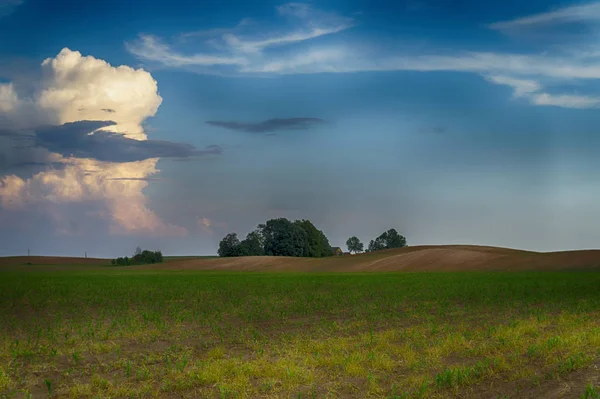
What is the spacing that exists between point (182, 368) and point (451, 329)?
1079 cm

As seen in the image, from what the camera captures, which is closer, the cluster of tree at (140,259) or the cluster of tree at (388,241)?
the cluster of tree at (140,259)

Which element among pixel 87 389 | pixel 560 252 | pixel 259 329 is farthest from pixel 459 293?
pixel 560 252

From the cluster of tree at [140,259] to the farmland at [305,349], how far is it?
347 ft

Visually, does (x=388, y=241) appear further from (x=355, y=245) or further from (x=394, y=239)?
(x=355, y=245)

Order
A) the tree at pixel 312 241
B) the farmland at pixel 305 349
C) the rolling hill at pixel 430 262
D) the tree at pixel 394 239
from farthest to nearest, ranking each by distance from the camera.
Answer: the tree at pixel 394 239 → the tree at pixel 312 241 → the rolling hill at pixel 430 262 → the farmland at pixel 305 349

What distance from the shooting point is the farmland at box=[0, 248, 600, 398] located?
1316cm

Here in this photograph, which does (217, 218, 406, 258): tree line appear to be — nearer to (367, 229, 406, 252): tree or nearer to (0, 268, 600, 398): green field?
(367, 229, 406, 252): tree

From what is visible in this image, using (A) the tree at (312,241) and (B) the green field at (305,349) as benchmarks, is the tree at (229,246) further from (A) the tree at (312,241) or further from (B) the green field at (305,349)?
(B) the green field at (305,349)

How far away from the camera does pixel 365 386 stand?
1328 cm

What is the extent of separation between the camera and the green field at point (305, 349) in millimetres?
13164

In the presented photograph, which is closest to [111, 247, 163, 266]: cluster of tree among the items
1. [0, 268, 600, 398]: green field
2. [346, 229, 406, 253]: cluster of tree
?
[346, 229, 406, 253]: cluster of tree

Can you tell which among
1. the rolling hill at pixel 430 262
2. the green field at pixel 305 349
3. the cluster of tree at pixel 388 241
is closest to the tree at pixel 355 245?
the cluster of tree at pixel 388 241

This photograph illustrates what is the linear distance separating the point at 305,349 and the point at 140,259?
127 m

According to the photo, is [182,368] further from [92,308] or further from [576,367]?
[92,308]
